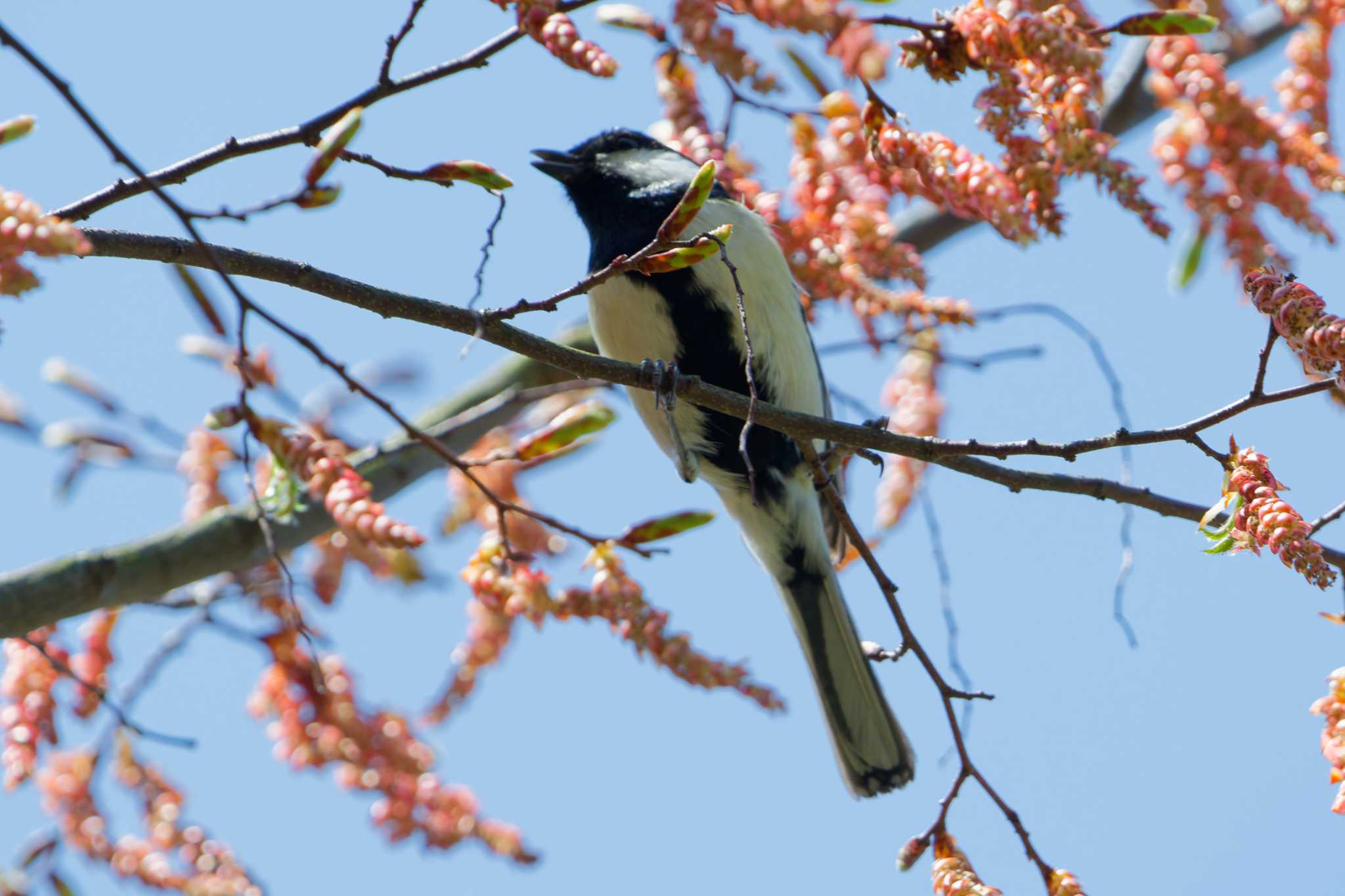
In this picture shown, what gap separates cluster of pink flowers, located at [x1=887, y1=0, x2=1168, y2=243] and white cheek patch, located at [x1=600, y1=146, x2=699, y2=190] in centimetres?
103

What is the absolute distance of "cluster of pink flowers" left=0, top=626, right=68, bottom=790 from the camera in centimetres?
220

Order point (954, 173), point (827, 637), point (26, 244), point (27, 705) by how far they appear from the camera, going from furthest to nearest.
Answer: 1. point (827, 637)
2. point (27, 705)
3. point (954, 173)
4. point (26, 244)

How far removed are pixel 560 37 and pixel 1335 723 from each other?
1277 millimetres

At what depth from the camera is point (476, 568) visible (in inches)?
82.0

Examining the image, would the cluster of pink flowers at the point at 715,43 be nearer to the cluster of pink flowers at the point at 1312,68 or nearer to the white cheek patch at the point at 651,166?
the white cheek patch at the point at 651,166

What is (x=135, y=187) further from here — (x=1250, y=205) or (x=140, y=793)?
(x=1250, y=205)

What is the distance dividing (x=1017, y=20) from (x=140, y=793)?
213cm

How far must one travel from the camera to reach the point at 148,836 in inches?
95.5

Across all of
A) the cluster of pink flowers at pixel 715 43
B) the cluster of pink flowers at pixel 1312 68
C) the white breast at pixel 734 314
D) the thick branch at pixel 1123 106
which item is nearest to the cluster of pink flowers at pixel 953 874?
the white breast at pixel 734 314

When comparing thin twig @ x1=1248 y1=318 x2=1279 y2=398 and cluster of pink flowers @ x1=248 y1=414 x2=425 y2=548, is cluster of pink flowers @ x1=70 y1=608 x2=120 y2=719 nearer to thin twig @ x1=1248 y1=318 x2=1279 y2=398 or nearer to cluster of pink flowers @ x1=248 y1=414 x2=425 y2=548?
cluster of pink flowers @ x1=248 y1=414 x2=425 y2=548

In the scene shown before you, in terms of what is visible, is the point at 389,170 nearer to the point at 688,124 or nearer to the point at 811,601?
the point at 688,124

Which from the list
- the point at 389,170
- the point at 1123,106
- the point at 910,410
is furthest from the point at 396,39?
the point at 1123,106

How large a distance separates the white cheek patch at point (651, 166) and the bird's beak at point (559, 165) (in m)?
0.07

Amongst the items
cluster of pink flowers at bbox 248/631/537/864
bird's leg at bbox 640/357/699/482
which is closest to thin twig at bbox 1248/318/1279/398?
bird's leg at bbox 640/357/699/482
